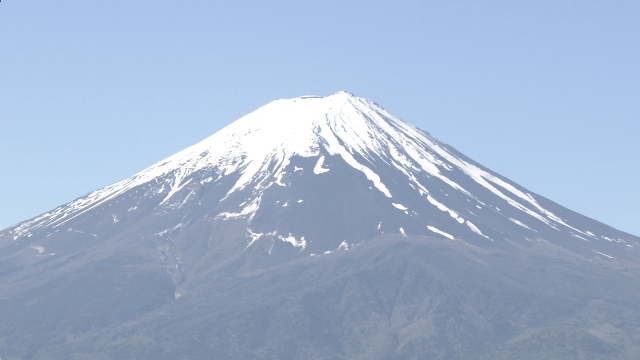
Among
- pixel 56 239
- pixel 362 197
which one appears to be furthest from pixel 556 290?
pixel 56 239

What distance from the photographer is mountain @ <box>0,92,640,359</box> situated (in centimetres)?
14038

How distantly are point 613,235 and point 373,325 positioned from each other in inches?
2255

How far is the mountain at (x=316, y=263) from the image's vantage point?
140375 millimetres

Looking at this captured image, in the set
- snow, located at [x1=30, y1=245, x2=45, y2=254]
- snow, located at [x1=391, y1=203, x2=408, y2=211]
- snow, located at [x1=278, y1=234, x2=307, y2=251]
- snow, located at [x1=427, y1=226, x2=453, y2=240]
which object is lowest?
snow, located at [x1=30, y1=245, x2=45, y2=254]

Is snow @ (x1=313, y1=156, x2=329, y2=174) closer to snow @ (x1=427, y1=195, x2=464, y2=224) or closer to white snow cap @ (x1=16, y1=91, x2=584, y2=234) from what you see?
white snow cap @ (x1=16, y1=91, x2=584, y2=234)

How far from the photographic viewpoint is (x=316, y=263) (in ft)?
524

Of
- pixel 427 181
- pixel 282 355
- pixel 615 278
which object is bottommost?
pixel 282 355

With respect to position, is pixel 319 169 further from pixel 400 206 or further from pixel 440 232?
pixel 440 232

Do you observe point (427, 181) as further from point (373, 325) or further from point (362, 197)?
point (373, 325)

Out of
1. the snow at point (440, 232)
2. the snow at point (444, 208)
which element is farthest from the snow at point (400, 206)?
the snow at point (440, 232)

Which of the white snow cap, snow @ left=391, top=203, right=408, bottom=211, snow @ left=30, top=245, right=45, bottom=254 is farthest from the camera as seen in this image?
the white snow cap

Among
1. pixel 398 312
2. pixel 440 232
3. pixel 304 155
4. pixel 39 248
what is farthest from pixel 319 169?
pixel 398 312

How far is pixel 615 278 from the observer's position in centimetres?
16138

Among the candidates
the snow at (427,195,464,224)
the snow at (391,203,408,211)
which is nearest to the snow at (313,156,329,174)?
the snow at (391,203,408,211)
